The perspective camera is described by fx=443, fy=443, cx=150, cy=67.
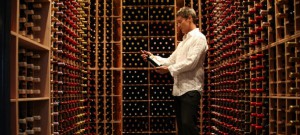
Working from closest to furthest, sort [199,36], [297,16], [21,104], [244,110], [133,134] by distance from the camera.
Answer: [297,16]
[21,104]
[199,36]
[244,110]
[133,134]

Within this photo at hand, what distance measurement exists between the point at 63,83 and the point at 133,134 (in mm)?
2709

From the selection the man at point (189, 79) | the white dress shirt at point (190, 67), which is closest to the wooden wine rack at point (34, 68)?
the man at point (189, 79)

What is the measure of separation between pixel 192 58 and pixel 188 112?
0.59 m

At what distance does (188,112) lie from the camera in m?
4.84

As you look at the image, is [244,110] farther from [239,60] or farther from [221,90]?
[221,90]

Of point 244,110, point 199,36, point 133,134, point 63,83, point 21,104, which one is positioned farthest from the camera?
point 133,134

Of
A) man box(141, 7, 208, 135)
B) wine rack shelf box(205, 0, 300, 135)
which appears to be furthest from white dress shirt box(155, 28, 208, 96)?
wine rack shelf box(205, 0, 300, 135)

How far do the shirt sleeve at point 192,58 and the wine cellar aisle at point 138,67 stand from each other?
0.60 meters

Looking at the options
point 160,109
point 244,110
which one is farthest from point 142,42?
point 244,110

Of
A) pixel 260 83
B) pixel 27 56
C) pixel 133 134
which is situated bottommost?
pixel 133 134

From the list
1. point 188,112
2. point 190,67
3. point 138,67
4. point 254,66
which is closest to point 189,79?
point 190,67

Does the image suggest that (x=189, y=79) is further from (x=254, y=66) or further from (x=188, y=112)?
(x=254, y=66)

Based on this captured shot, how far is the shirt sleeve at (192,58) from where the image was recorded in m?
4.88

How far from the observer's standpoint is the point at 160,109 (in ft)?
27.8
